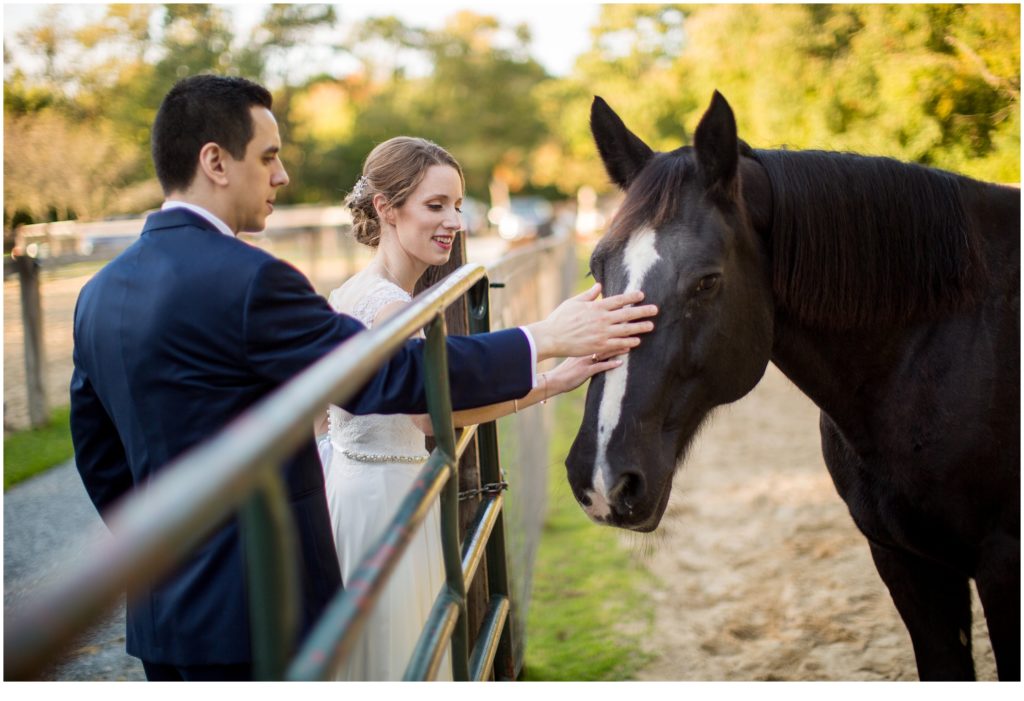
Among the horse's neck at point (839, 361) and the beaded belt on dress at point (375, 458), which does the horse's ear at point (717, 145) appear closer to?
the horse's neck at point (839, 361)

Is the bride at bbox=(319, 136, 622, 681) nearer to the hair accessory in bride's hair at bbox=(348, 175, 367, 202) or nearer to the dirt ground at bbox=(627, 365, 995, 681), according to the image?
the hair accessory in bride's hair at bbox=(348, 175, 367, 202)

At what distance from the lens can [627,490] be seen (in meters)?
2.09

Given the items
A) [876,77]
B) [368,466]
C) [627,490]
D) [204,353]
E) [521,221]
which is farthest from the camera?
[521,221]

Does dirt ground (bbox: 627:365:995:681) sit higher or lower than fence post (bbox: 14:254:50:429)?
lower

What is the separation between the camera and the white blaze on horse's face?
6.78 feet

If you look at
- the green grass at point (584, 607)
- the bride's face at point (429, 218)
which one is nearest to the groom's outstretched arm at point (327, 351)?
the bride's face at point (429, 218)

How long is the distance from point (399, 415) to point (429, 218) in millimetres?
591

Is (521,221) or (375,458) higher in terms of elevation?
(521,221)

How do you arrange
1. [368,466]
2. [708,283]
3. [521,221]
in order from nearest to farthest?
[708,283]
[368,466]
[521,221]

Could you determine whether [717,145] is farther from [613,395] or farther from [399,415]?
[399,415]

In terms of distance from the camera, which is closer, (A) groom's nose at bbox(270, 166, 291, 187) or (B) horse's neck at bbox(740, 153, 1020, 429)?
(A) groom's nose at bbox(270, 166, 291, 187)

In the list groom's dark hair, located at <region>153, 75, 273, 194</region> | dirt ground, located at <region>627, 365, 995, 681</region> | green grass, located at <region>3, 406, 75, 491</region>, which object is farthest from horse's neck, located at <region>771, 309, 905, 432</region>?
green grass, located at <region>3, 406, 75, 491</region>

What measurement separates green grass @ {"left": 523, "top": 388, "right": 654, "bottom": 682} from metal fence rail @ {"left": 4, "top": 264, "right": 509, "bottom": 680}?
2561mm

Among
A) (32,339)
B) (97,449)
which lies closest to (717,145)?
(97,449)
